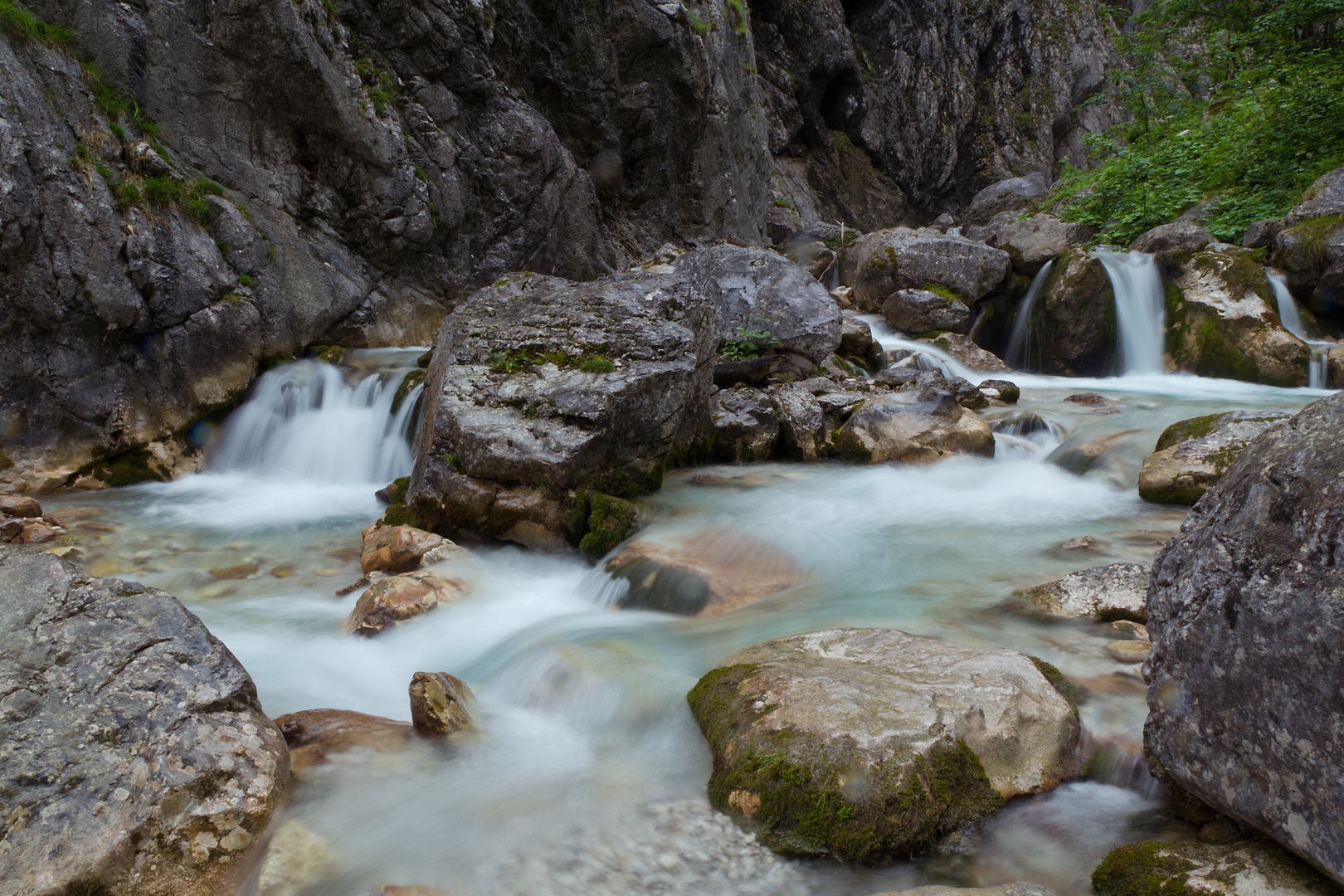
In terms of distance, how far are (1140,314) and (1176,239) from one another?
1.85 m

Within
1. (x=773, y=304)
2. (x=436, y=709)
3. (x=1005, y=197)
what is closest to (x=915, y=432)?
(x=773, y=304)

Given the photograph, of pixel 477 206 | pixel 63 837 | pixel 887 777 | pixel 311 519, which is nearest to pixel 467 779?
pixel 63 837

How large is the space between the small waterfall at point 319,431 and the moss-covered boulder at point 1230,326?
10.5 meters

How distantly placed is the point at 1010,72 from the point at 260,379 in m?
31.8

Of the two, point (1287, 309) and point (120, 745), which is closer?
point (120, 745)

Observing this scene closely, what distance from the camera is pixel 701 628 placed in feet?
13.0

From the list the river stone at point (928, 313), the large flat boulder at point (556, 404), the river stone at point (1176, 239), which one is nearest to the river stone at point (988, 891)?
the large flat boulder at point (556, 404)

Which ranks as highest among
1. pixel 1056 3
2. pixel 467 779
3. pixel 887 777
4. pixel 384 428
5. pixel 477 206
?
pixel 1056 3

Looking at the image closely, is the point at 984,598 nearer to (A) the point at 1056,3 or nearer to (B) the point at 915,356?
(B) the point at 915,356

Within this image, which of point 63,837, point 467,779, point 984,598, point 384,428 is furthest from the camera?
point 384,428

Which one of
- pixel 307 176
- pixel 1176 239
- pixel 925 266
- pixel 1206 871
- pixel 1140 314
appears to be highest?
pixel 307 176

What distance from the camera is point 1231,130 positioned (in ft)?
47.8

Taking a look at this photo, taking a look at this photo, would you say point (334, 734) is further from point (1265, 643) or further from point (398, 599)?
point (1265, 643)

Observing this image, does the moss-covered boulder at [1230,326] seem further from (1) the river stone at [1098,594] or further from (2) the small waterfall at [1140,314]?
(1) the river stone at [1098,594]
